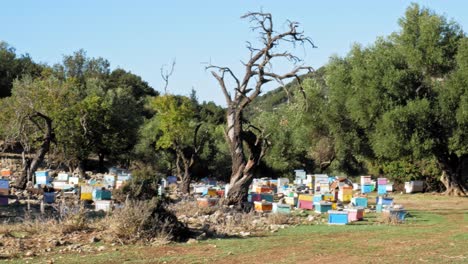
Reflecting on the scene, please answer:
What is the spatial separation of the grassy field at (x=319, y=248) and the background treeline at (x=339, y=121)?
865cm

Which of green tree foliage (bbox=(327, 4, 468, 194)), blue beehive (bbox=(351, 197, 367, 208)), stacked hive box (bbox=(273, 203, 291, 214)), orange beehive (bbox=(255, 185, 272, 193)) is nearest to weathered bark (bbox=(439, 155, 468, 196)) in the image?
green tree foliage (bbox=(327, 4, 468, 194))

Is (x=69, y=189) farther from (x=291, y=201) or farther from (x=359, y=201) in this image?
(x=359, y=201)

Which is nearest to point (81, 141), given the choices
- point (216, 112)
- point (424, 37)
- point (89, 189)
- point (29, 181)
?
point (29, 181)

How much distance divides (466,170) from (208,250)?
94.2 ft

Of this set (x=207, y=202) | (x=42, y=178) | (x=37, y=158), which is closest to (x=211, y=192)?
(x=207, y=202)

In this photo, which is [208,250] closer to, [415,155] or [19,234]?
[19,234]

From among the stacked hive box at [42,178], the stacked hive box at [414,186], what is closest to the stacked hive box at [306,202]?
the stacked hive box at [42,178]

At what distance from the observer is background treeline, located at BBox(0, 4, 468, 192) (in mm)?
30906

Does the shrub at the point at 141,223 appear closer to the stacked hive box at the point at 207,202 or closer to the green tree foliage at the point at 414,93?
the stacked hive box at the point at 207,202

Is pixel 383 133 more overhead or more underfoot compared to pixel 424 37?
more underfoot

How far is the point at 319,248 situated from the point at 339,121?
25.3 metres

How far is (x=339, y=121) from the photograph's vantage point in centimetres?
3738

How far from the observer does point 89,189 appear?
23.2m

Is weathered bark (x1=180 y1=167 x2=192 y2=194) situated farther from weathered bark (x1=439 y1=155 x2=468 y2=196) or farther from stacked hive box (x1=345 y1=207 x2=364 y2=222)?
weathered bark (x1=439 y1=155 x2=468 y2=196)
